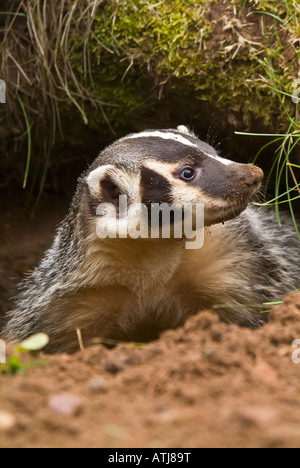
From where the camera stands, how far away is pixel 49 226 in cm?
510

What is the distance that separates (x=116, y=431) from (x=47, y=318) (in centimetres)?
203

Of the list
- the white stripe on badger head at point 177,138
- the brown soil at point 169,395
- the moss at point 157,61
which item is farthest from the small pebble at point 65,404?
the moss at point 157,61

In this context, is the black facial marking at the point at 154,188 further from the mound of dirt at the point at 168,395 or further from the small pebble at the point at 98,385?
the small pebble at the point at 98,385

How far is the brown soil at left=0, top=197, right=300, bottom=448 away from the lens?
4.69 feet

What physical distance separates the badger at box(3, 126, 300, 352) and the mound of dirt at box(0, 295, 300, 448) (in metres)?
0.97

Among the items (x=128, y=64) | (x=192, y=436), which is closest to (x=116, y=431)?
(x=192, y=436)

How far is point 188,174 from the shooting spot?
2959mm

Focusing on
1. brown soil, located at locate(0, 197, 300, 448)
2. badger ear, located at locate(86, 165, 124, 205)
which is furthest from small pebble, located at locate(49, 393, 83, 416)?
badger ear, located at locate(86, 165, 124, 205)

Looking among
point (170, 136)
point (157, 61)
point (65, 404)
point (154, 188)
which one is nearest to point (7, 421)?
point (65, 404)

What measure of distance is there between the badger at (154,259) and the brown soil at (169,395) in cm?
92

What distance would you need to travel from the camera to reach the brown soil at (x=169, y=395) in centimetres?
143

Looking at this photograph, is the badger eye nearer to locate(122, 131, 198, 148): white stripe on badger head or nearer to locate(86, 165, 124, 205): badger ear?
locate(122, 131, 198, 148): white stripe on badger head

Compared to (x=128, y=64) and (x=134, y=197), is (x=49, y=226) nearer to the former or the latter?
(x=128, y=64)

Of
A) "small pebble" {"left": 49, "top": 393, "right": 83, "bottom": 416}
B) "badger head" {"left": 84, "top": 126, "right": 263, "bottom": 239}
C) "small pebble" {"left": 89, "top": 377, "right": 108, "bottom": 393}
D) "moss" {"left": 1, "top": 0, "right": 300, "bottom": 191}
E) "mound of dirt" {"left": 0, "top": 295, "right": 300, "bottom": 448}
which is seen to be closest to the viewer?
"mound of dirt" {"left": 0, "top": 295, "right": 300, "bottom": 448}
